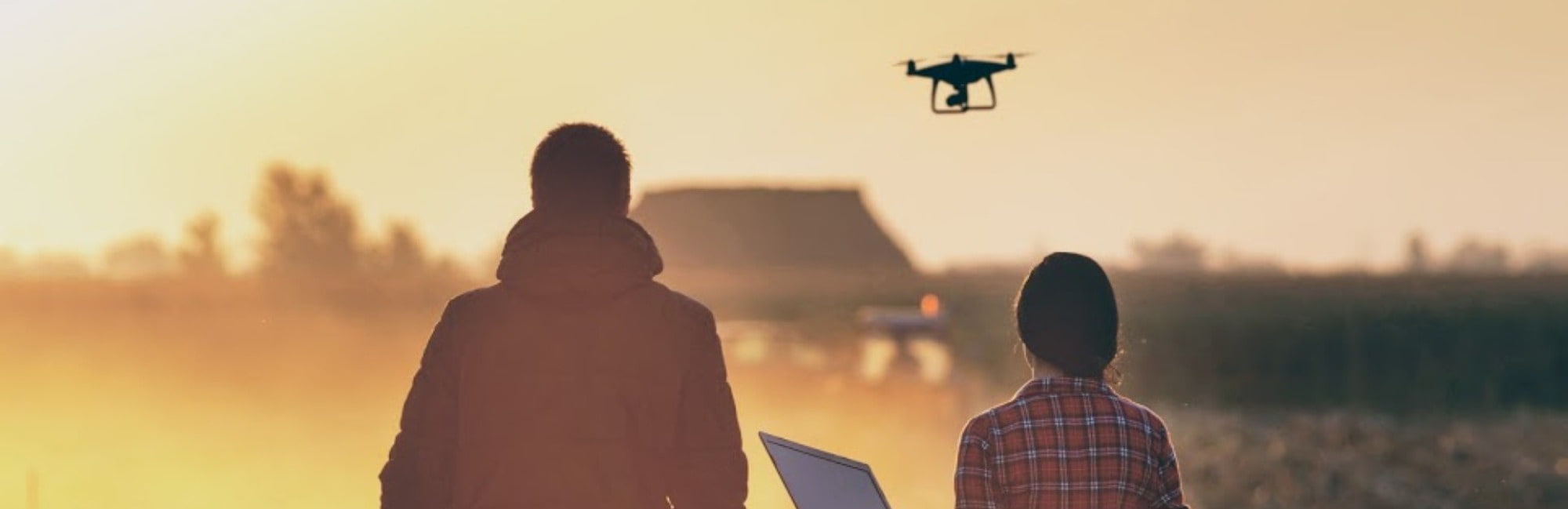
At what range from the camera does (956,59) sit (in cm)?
923

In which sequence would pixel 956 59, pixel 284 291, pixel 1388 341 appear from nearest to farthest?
pixel 956 59
pixel 1388 341
pixel 284 291

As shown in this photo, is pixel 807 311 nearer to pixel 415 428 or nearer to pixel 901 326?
pixel 901 326

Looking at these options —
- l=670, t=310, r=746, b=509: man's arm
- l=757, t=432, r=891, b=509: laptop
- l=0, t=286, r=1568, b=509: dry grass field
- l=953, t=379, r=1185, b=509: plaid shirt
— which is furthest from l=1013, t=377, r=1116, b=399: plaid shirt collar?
l=0, t=286, r=1568, b=509: dry grass field

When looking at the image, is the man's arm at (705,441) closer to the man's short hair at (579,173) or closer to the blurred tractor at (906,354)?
the man's short hair at (579,173)

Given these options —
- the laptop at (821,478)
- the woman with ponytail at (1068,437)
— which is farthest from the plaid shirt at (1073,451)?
the laptop at (821,478)

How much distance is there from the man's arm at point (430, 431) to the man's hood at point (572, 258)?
0.16 metres

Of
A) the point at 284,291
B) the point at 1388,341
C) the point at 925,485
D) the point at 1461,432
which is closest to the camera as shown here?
the point at 925,485

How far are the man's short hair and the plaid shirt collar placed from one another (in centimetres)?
88

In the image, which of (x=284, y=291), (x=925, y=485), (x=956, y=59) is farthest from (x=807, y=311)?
(x=956, y=59)

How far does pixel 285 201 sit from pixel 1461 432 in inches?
4147

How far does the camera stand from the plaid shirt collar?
5672mm

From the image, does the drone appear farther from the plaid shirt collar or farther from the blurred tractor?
the blurred tractor

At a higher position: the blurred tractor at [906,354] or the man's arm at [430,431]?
the man's arm at [430,431]

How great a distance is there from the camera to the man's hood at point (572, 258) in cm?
551
